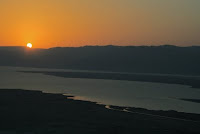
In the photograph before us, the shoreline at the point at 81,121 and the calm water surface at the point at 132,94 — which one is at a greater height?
the calm water surface at the point at 132,94

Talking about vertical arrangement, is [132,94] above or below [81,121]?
above

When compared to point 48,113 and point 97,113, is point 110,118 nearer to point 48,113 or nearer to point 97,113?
point 97,113

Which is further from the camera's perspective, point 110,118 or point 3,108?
point 3,108

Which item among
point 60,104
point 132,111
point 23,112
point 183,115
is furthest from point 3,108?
point 183,115

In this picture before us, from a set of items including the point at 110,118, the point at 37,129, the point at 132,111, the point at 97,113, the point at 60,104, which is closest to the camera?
the point at 37,129

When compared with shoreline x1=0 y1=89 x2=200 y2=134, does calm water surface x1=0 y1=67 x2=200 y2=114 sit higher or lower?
higher

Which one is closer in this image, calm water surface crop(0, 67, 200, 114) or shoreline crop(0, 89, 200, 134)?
shoreline crop(0, 89, 200, 134)

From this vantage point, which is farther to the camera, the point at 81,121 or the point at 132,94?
the point at 132,94

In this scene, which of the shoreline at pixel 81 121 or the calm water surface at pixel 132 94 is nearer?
the shoreline at pixel 81 121
